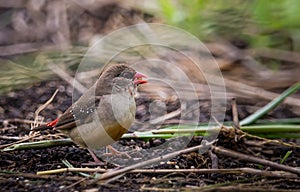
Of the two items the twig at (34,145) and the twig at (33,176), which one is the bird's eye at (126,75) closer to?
the twig at (34,145)

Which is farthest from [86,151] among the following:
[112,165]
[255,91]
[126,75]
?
[255,91]

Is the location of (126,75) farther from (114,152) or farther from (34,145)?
(34,145)

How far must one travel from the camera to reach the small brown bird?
4445mm

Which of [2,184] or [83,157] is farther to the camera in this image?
[83,157]

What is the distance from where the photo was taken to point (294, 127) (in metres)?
4.83

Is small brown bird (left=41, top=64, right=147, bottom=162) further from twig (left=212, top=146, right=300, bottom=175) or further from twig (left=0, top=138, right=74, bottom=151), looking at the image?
twig (left=212, top=146, right=300, bottom=175)

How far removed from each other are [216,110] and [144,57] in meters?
1.32

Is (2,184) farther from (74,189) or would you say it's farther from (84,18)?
(84,18)

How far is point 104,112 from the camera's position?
4508 millimetres

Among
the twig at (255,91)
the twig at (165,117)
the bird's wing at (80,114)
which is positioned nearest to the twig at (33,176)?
the bird's wing at (80,114)

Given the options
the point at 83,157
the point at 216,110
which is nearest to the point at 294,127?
the point at 216,110

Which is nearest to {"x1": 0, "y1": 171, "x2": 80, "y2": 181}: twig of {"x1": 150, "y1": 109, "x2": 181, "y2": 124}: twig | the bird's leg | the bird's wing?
the bird's wing

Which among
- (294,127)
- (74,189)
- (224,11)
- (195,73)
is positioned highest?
(224,11)

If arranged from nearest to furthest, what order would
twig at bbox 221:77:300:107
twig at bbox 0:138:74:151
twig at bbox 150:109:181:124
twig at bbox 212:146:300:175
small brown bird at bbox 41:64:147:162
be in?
1. twig at bbox 212:146:300:175
2. small brown bird at bbox 41:64:147:162
3. twig at bbox 0:138:74:151
4. twig at bbox 150:109:181:124
5. twig at bbox 221:77:300:107
